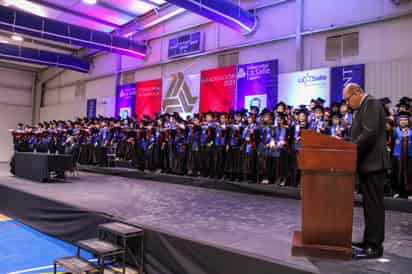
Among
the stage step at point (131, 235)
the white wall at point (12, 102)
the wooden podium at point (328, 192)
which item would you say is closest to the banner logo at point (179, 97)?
the stage step at point (131, 235)

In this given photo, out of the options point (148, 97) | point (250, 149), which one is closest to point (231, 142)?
point (250, 149)

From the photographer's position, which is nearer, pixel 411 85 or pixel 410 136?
pixel 410 136

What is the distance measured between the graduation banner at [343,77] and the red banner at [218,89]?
9.69ft

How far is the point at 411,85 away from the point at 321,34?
8.28 feet

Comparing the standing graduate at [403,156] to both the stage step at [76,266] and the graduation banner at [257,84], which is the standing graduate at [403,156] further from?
the stage step at [76,266]

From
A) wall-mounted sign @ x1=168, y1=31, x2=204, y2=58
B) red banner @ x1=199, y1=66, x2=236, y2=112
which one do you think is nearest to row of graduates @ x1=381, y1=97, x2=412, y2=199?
red banner @ x1=199, y1=66, x2=236, y2=112

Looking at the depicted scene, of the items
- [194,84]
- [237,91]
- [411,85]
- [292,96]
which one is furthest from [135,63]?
[411,85]

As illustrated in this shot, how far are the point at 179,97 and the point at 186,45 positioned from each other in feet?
6.09

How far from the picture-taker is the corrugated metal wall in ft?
21.8

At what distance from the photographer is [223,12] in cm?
827

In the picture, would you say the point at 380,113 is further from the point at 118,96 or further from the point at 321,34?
the point at 118,96

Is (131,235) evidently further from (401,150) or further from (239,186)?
(401,150)

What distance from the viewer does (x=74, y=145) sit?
1071cm

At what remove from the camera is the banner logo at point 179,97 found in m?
11.0
